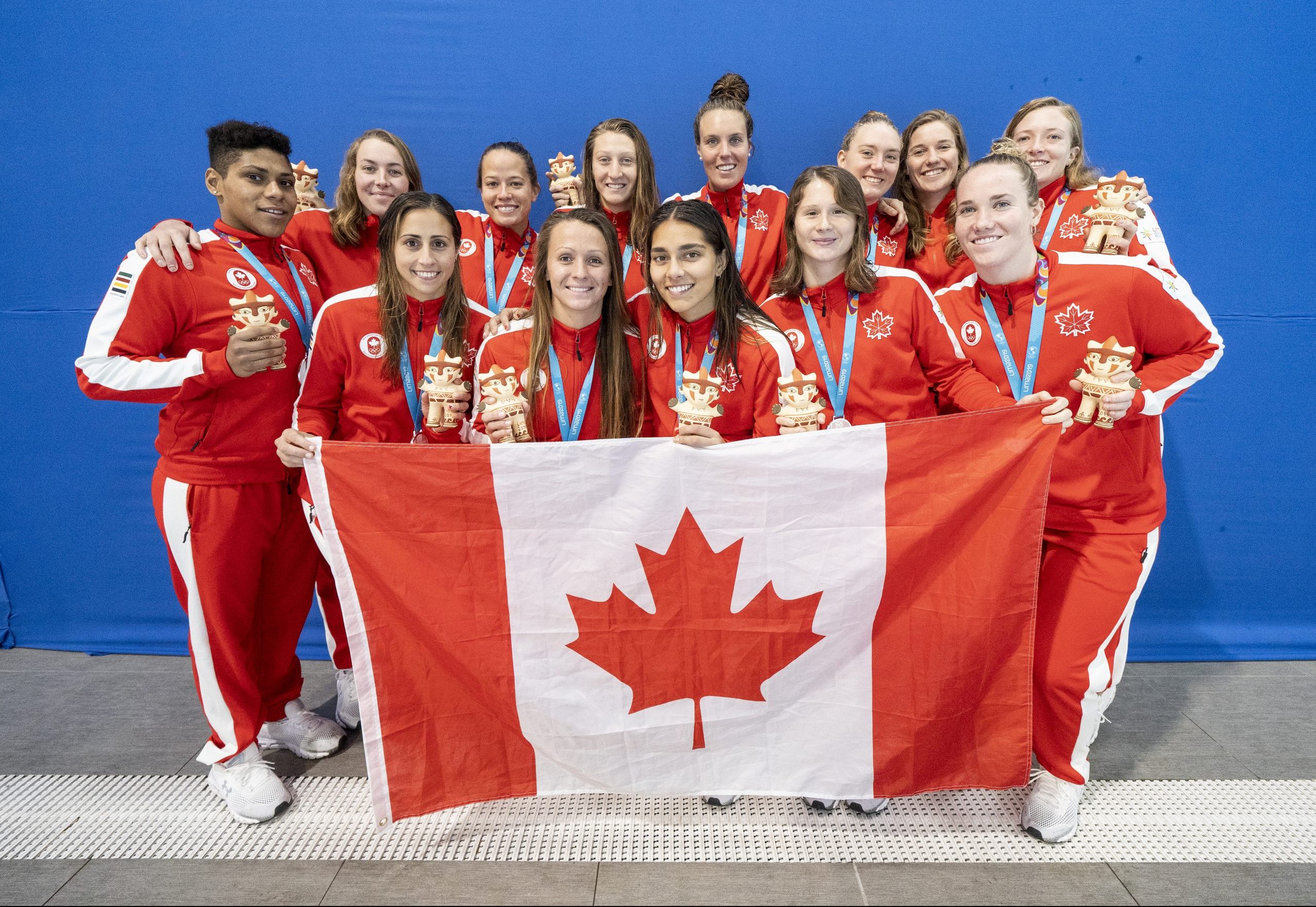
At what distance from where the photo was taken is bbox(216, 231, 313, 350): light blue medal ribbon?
2.88 meters

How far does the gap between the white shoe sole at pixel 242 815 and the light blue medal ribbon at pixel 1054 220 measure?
3561mm

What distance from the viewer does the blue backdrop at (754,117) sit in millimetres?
3670

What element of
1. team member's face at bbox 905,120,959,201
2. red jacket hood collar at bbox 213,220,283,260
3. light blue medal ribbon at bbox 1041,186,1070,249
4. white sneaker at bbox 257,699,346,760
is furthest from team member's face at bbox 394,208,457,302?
light blue medal ribbon at bbox 1041,186,1070,249

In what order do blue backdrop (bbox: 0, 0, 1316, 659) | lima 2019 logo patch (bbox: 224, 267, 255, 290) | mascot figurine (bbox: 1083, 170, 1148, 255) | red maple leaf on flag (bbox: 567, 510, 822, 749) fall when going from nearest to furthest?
red maple leaf on flag (bbox: 567, 510, 822, 749), mascot figurine (bbox: 1083, 170, 1148, 255), lima 2019 logo patch (bbox: 224, 267, 255, 290), blue backdrop (bbox: 0, 0, 1316, 659)

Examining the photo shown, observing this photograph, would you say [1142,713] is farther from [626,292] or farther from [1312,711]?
[626,292]

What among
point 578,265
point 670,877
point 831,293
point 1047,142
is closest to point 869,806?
point 670,877

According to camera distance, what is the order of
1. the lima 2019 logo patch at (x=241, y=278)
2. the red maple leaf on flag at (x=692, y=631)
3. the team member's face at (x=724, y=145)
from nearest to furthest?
1. the red maple leaf on flag at (x=692, y=631)
2. the lima 2019 logo patch at (x=241, y=278)
3. the team member's face at (x=724, y=145)

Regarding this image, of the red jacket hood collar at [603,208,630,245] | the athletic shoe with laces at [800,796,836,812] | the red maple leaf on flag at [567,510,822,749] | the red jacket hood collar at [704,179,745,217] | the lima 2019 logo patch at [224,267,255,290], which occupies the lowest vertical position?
the athletic shoe with laces at [800,796,836,812]

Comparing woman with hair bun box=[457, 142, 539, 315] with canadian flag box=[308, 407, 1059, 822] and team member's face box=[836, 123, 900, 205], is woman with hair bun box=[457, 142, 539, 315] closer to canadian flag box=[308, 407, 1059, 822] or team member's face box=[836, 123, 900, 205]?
canadian flag box=[308, 407, 1059, 822]

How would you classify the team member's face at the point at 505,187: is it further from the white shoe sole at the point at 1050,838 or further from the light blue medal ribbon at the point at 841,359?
the white shoe sole at the point at 1050,838

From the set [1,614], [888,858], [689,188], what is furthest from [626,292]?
[1,614]

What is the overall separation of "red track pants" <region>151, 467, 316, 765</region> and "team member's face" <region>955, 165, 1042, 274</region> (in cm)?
255

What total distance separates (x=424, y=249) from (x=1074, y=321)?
2.17m

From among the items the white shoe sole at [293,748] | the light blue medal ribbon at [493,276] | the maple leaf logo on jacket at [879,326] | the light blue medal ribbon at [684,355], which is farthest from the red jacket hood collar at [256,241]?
the maple leaf logo on jacket at [879,326]
